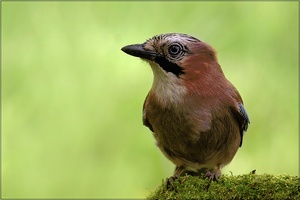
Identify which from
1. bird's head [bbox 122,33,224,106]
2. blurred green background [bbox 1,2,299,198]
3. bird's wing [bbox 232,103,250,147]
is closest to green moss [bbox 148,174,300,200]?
bird's head [bbox 122,33,224,106]

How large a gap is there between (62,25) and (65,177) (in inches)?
62.8

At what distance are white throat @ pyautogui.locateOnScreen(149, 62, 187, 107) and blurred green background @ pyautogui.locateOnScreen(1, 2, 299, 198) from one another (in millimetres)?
2158

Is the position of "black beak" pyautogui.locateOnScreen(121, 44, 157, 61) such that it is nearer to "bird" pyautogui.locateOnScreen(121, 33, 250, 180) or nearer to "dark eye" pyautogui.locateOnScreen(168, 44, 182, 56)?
"bird" pyautogui.locateOnScreen(121, 33, 250, 180)

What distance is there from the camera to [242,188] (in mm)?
3947

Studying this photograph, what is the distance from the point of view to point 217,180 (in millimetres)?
4098

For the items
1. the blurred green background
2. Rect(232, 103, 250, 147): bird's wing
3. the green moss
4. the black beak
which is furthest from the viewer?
the blurred green background

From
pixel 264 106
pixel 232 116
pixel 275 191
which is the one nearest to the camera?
pixel 275 191

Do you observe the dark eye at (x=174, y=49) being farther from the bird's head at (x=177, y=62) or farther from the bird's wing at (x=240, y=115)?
the bird's wing at (x=240, y=115)

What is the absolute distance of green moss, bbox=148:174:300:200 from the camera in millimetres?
3893

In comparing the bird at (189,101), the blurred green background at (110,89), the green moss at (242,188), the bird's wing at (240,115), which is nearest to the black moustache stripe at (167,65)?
the bird at (189,101)

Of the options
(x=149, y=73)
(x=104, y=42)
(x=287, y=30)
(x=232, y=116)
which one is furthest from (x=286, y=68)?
(x=232, y=116)

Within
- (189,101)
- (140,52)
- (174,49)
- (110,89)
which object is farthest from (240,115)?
(110,89)

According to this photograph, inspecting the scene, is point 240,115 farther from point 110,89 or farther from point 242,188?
point 110,89

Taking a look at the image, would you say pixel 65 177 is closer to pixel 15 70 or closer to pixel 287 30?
pixel 15 70
